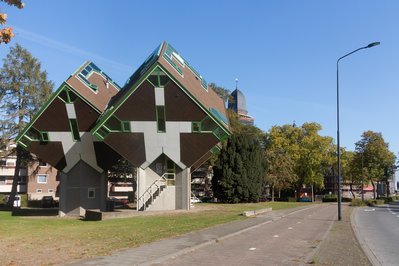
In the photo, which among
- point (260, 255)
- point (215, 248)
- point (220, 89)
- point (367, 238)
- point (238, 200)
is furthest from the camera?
point (220, 89)

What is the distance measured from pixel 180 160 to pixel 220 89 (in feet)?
123

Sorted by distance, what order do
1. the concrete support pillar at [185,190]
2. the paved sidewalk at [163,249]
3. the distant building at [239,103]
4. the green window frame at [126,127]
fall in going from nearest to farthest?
1. the paved sidewalk at [163,249]
2. the green window frame at [126,127]
3. the concrete support pillar at [185,190]
4. the distant building at [239,103]

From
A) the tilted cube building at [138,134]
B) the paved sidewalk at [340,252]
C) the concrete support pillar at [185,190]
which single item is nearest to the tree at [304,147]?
the tilted cube building at [138,134]

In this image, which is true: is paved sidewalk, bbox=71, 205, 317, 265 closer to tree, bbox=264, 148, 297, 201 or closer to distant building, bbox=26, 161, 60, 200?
tree, bbox=264, 148, 297, 201

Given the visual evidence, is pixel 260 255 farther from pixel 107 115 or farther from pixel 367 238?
pixel 107 115

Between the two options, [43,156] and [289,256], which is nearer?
[289,256]

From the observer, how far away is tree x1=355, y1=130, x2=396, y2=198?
79062 millimetres

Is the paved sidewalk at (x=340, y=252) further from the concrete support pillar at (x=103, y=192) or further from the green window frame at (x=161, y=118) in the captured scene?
the concrete support pillar at (x=103, y=192)

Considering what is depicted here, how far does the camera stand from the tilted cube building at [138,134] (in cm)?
3259

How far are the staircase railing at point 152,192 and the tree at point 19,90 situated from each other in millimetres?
24219

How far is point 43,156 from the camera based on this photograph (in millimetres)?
36688

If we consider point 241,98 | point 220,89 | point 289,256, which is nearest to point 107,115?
point 289,256

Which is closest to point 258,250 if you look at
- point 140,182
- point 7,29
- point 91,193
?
point 7,29

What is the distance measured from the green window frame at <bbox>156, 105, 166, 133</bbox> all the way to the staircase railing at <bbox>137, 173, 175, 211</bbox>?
3647 millimetres
